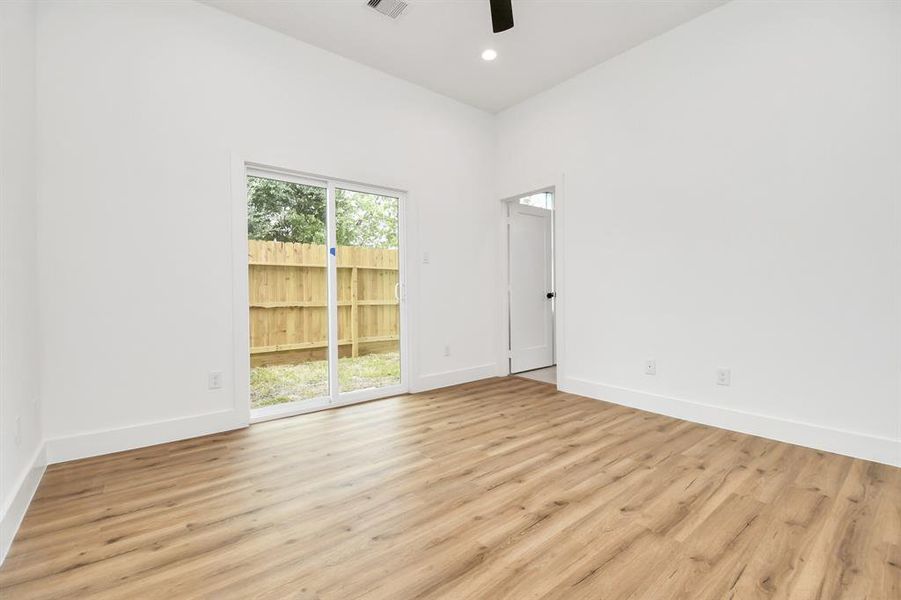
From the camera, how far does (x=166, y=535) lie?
5.54ft

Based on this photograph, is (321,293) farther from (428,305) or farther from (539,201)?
(539,201)

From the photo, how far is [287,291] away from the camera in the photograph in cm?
341

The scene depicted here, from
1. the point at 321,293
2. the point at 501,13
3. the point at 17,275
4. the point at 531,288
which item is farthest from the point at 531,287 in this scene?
the point at 17,275

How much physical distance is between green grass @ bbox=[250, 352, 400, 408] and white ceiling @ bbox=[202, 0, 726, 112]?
278 centimetres

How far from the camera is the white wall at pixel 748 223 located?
94.6 inches

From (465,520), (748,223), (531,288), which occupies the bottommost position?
(465,520)

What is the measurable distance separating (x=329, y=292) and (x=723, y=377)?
3258 millimetres

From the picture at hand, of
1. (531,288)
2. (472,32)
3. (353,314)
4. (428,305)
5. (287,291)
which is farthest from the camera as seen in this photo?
(531,288)

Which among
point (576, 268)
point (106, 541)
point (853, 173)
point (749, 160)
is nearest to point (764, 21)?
point (749, 160)

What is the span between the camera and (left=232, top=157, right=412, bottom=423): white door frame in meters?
3.07

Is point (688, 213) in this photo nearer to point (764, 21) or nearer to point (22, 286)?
point (764, 21)

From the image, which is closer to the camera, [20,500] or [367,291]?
[20,500]

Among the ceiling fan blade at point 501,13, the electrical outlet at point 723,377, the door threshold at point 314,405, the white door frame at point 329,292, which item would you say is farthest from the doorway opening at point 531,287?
the ceiling fan blade at point 501,13

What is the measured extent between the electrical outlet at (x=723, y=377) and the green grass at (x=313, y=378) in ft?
9.13
